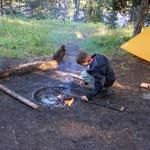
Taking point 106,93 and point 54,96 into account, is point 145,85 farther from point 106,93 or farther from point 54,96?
point 54,96

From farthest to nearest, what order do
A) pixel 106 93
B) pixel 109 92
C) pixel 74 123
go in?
pixel 109 92, pixel 106 93, pixel 74 123

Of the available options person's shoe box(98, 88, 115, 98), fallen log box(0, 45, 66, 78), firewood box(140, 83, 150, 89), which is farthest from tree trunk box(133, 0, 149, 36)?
person's shoe box(98, 88, 115, 98)

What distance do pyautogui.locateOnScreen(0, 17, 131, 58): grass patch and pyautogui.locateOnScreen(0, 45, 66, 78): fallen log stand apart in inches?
40.4

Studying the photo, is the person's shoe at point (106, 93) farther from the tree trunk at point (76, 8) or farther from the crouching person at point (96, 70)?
the tree trunk at point (76, 8)

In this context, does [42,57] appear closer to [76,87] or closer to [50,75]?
[50,75]

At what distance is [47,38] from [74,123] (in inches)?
231

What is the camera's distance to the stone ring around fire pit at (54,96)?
5.84m

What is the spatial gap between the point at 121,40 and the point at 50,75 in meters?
3.92

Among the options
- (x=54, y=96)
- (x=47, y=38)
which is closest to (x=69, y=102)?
(x=54, y=96)

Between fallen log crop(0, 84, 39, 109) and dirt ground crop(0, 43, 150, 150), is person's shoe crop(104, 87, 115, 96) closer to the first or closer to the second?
dirt ground crop(0, 43, 150, 150)

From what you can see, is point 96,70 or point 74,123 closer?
point 74,123

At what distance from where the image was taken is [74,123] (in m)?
5.17

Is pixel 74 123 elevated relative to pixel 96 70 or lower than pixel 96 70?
lower

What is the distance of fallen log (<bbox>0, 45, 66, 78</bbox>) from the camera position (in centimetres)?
695
